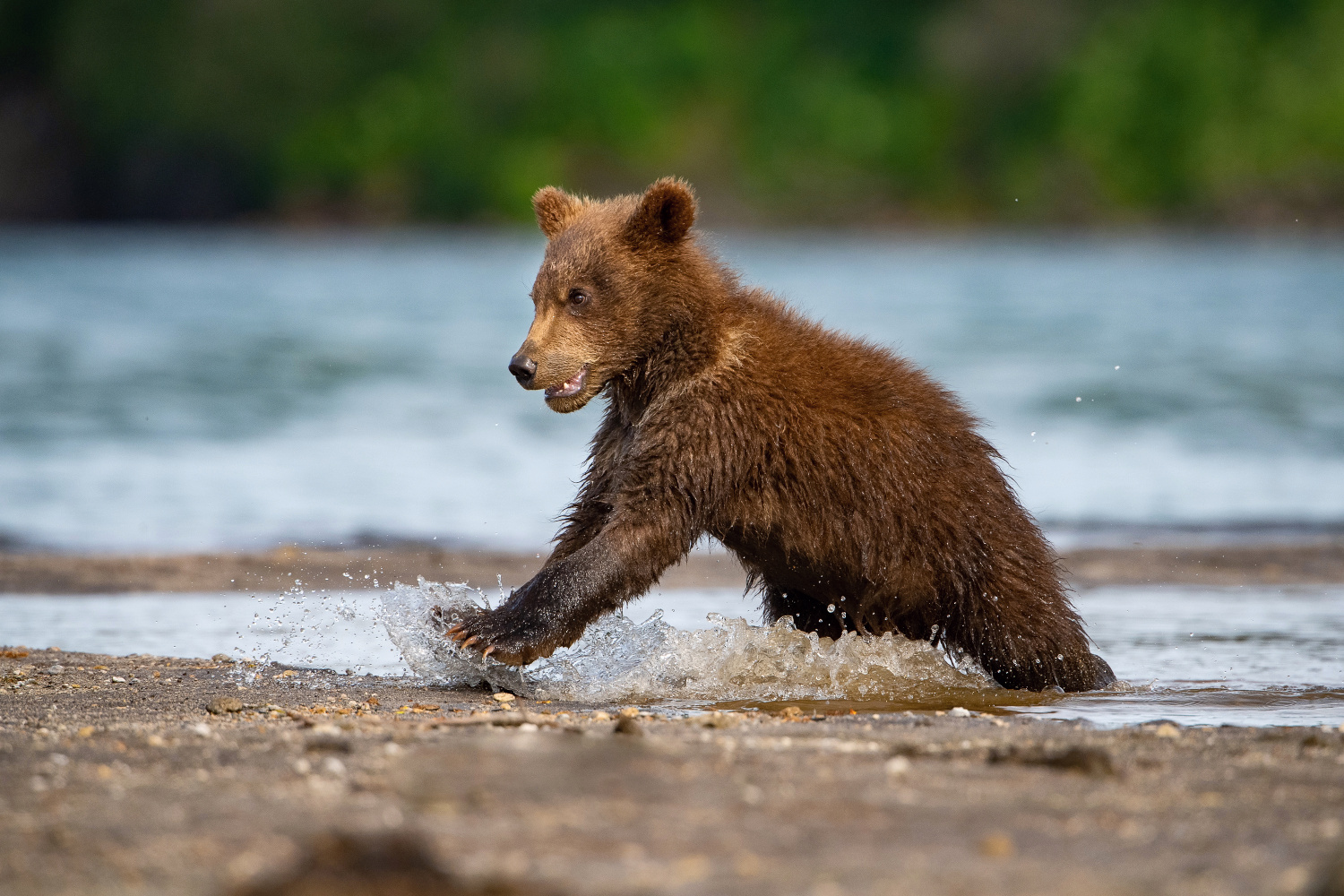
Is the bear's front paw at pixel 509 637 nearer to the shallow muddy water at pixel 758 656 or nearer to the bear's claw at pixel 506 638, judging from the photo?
the bear's claw at pixel 506 638

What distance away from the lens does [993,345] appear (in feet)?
77.8

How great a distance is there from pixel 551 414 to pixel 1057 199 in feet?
153

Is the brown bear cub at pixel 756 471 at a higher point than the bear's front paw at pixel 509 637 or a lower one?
higher

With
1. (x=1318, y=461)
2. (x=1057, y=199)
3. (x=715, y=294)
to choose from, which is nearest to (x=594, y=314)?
(x=715, y=294)

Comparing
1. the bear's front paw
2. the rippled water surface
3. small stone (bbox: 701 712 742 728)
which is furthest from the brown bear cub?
small stone (bbox: 701 712 742 728)

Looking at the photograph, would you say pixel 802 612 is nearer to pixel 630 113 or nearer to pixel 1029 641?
pixel 1029 641

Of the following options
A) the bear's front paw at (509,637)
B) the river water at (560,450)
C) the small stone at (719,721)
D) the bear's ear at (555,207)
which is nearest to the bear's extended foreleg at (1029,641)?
the river water at (560,450)

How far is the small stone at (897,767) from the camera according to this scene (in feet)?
13.1

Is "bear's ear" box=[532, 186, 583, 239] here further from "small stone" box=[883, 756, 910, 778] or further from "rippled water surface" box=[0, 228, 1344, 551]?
"small stone" box=[883, 756, 910, 778]

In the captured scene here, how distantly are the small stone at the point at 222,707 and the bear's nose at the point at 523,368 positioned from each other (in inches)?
55.4

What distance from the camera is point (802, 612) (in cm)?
645

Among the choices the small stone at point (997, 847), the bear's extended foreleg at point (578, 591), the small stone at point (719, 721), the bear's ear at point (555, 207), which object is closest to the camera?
the small stone at point (997, 847)

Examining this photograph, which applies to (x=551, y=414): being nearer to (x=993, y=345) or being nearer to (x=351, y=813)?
(x=993, y=345)

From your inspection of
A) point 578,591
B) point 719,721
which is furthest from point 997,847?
point 578,591
